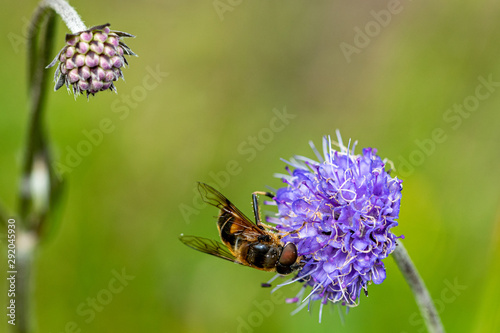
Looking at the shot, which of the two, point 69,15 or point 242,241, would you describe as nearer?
point 69,15

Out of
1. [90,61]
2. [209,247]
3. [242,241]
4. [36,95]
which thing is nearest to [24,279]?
[36,95]

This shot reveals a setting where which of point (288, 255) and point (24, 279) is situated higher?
point (24, 279)

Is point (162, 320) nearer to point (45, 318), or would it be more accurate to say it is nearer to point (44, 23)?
point (45, 318)

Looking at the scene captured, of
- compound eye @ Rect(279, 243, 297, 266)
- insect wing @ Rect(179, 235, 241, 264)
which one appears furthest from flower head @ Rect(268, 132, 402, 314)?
insect wing @ Rect(179, 235, 241, 264)

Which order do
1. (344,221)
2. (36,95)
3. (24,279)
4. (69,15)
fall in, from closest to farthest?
1. (69,15)
2. (344,221)
3. (36,95)
4. (24,279)

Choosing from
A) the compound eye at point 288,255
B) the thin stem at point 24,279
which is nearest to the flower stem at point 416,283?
the compound eye at point 288,255

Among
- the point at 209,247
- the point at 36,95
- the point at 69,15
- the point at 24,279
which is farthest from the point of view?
the point at 24,279

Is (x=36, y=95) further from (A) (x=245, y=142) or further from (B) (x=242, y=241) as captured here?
(A) (x=245, y=142)

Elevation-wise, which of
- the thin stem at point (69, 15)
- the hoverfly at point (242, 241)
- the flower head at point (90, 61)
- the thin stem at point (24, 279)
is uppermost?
the thin stem at point (69, 15)

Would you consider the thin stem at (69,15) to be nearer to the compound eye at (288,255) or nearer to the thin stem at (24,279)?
the compound eye at (288,255)
